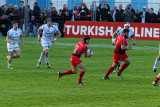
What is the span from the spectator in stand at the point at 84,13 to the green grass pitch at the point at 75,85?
33.8 ft

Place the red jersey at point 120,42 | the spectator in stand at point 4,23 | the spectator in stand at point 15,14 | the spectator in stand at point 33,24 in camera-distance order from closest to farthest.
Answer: the red jersey at point 120,42 → the spectator in stand at point 15,14 → the spectator in stand at point 4,23 → the spectator in stand at point 33,24

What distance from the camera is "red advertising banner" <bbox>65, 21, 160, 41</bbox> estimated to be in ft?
117

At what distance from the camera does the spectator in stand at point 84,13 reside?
36981 mm

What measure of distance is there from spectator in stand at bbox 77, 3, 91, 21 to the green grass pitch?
10.3m

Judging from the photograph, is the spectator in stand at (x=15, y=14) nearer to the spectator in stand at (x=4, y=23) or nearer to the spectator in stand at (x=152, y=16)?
the spectator in stand at (x=4, y=23)

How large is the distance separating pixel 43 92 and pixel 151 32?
22213 mm

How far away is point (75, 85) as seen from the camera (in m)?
16.2

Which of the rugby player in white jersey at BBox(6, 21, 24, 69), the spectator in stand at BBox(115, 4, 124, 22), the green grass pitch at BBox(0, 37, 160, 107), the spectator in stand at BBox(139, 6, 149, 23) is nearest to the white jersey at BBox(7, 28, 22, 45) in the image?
the rugby player in white jersey at BBox(6, 21, 24, 69)

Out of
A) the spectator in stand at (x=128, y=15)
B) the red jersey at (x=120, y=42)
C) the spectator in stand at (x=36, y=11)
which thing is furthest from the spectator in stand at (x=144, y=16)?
the red jersey at (x=120, y=42)

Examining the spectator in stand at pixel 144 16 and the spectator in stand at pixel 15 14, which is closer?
the spectator in stand at pixel 144 16

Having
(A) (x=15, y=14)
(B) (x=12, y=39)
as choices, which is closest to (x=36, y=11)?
(A) (x=15, y=14)

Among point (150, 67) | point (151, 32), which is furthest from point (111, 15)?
point (150, 67)

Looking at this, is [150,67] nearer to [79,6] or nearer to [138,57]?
[138,57]

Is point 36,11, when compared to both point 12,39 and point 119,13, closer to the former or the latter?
point 119,13
